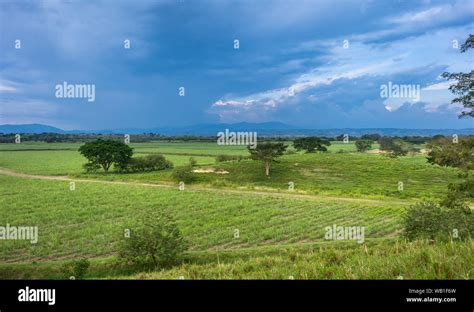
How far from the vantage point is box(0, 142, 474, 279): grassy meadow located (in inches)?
181

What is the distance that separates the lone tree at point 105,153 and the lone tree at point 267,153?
1806 cm

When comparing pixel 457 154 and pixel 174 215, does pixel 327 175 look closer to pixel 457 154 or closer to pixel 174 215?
pixel 174 215

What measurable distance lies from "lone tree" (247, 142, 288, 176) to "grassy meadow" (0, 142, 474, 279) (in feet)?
4.01

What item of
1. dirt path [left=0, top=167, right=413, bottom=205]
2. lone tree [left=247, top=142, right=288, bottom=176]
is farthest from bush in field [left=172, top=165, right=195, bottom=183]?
lone tree [left=247, top=142, right=288, bottom=176]

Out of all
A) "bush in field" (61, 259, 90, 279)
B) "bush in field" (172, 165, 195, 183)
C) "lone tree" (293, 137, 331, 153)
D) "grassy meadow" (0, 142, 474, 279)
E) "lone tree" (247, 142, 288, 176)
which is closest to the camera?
"grassy meadow" (0, 142, 474, 279)

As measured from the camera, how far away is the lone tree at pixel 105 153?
44.6m

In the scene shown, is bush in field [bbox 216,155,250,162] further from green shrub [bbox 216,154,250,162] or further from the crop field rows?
the crop field rows

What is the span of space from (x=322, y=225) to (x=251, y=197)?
11418 mm

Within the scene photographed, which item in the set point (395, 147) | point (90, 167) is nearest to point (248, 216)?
point (395, 147)

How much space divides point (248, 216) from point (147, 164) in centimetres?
2863

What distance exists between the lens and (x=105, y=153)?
148 ft

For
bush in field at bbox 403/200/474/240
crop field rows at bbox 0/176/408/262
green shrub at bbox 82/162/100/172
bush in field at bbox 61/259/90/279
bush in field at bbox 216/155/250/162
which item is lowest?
crop field rows at bbox 0/176/408/262

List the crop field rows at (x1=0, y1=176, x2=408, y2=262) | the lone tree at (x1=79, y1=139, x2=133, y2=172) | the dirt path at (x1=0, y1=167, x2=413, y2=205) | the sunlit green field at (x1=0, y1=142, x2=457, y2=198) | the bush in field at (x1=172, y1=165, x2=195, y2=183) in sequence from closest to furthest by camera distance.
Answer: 1. the crop field rows at (x1=0, y1=176, x2=408, y2=262)
2. the dirt path at (x1=0, y1=167, x2=413, y2=205)
3. the sunlit green field at (x1=0, y1=142, x2=457, y2=198)
4. the bush in field at (x1=172, y1=165, x2=195, y2=183)
5. the lone tree at (x1=79, y1=139, x2=133, y2=172)
